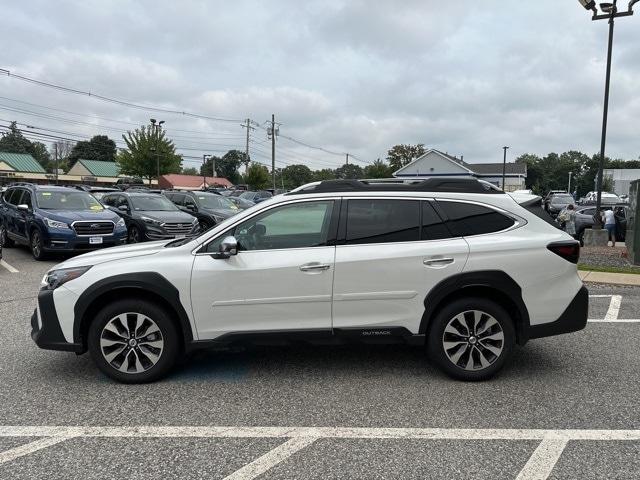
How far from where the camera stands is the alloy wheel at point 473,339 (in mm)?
4254

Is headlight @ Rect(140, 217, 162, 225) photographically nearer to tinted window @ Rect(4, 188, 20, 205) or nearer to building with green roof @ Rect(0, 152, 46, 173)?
tinted window @ Rect(4, 188, 20, 205)

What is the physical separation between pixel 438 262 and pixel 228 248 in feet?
5.77

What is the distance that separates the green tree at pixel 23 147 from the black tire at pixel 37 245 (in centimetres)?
12729

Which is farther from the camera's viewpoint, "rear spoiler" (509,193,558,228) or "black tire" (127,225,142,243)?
"black tire" (127,225,142,243)

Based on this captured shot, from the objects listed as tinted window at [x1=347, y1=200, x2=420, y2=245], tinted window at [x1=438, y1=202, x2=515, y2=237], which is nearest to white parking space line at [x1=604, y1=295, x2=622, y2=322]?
tinted window at [x1=438, y1=202, x2=515, y2=237]

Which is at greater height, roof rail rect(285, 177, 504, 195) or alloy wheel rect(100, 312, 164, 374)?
roof rail rect(285, 177, 504, 195)

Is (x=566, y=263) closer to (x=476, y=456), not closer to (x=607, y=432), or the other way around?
(x=607, y=432)

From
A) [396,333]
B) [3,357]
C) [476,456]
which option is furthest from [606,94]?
[3,357]

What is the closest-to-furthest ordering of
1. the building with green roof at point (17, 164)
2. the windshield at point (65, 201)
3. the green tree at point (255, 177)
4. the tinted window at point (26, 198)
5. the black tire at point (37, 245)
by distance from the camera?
the black tire at point (37, 245), the windshield at point (65, 201), the tinted window at point (26, 198), the green tree at point (255, 177), the building with green roof at point (17, 164)

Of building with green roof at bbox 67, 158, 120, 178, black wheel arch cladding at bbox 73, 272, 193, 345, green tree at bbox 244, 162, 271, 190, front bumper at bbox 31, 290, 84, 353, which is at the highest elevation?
building with green roof at bbox 67, 158, 120, 178

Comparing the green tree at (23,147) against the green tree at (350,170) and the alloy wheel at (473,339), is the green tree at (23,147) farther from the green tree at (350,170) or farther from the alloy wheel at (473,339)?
the alloy wheel at (473,339)

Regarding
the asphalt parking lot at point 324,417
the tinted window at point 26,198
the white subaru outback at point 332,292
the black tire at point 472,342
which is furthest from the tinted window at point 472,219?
the tinted window at point 26,198

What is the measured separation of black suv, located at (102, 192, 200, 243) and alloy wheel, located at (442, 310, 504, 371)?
9708mm

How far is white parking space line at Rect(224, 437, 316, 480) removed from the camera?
9.60ft
